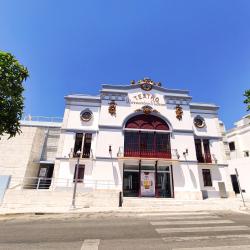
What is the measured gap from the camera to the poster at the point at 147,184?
65.1 feet

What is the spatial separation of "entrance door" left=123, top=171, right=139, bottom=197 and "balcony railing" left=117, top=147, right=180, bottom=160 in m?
2.15

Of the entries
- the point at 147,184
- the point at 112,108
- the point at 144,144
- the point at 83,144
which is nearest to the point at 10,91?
the point at 83,144

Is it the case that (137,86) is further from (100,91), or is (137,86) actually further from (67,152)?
(67,152)

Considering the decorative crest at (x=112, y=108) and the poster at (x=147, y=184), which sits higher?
the decorative crest at (x=112, y=108)

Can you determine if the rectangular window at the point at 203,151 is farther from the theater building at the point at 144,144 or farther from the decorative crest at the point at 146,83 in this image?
the decorative crest at the point at 146,83

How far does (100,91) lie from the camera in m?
22.5

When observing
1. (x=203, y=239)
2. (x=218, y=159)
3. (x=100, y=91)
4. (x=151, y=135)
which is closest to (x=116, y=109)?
(x=100, y=91)

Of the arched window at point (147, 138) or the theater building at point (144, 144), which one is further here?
the arched window at point (147, 138)

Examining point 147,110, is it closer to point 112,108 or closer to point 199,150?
point 112,108

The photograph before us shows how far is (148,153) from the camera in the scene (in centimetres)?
2050

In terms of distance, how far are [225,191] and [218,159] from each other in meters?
3.66

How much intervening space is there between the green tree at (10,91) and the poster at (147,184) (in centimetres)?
1362

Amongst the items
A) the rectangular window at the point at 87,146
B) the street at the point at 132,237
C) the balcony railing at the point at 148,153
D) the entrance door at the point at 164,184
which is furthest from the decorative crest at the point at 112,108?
the street at the point at 132,237

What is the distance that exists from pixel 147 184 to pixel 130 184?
190cm
